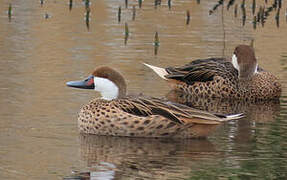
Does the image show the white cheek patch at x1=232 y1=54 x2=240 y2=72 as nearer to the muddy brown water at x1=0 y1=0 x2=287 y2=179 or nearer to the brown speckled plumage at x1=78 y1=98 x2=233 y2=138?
the muddy brown water at x1=0 y1=0 x2=287 y2=179

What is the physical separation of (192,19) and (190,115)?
8693mm

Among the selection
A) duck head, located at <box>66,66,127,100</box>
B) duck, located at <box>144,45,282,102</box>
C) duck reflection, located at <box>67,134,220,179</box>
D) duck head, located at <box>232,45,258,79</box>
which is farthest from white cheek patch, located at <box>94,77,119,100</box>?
duck head, located at <box>232,45,258,79</box>

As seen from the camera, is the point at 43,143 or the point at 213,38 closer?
the point at 43,143

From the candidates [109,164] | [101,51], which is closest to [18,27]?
[101,51]

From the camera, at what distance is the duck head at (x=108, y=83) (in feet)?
34.5

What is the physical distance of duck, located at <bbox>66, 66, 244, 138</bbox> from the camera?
33.7 feet

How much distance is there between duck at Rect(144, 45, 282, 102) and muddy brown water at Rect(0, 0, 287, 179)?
0.86ft

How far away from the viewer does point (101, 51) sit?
1514 centimetres

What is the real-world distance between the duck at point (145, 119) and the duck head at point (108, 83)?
0.11 feet

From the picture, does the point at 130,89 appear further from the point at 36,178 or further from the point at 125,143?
the point at 36,178

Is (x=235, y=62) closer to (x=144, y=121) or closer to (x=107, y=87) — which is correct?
(x=107, y=87)

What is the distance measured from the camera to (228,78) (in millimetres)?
13250

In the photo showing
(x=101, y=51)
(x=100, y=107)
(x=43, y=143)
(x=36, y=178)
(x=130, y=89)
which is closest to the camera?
(x=36, y=178)

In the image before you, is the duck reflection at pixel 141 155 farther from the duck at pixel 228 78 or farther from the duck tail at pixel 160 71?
the duck tail at pixel 160 71
